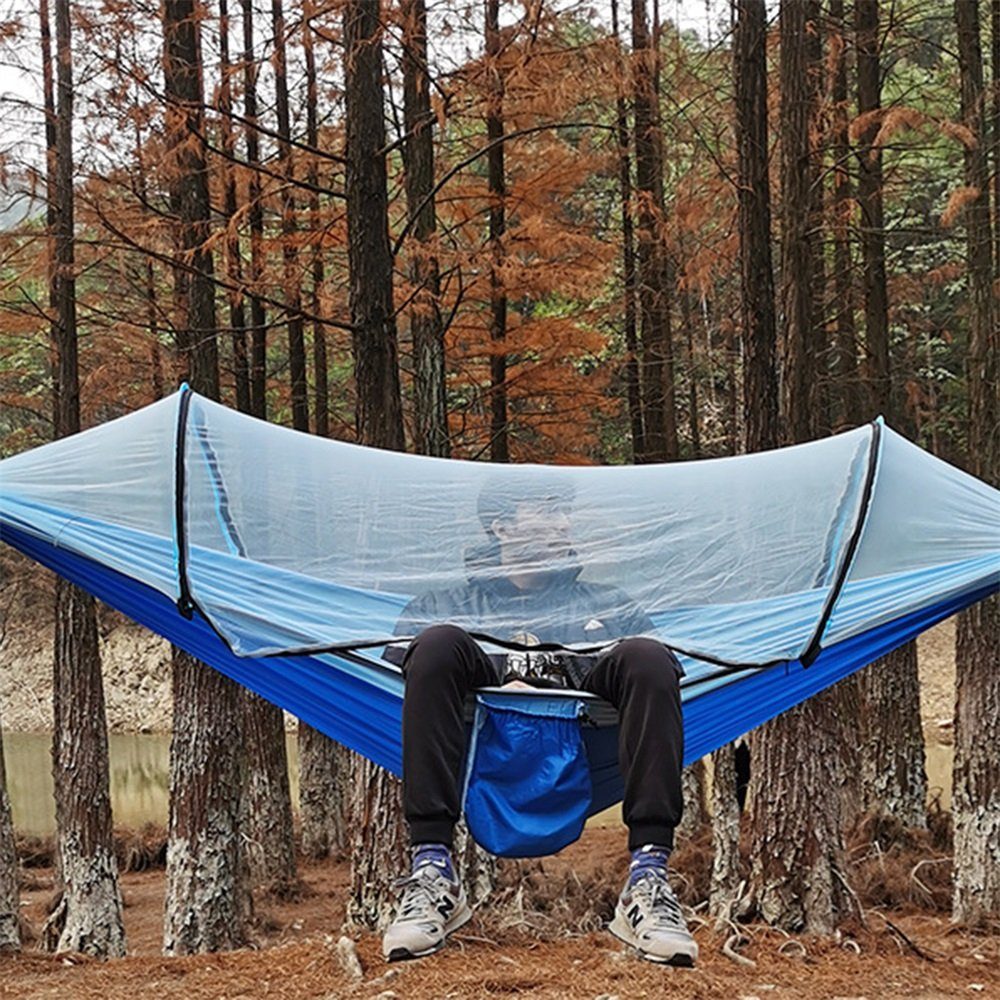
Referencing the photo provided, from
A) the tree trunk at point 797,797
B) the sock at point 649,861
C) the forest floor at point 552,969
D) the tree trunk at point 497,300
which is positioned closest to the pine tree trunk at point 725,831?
A: the forest floor at point 552,969

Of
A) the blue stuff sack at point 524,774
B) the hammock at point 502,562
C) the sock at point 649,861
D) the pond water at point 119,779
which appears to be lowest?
the pond water at point 119,779

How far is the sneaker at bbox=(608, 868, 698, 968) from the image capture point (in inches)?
99.9

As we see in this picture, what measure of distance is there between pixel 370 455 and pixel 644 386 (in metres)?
5.42

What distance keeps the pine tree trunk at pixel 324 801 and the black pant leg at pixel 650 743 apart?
253 inches

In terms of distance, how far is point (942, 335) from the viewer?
16.3 metres

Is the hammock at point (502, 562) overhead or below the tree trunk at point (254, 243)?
below

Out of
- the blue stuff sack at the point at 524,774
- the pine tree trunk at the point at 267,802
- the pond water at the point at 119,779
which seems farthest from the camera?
the pond water at the point at 119,779

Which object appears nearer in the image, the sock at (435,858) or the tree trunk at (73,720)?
the sock at (435,858)

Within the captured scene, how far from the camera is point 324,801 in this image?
356 inches

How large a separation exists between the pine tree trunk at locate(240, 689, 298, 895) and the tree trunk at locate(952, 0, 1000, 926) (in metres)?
4.12

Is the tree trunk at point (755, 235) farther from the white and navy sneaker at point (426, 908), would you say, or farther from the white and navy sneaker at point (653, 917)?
the white and navy sneaker at point (426, 908)

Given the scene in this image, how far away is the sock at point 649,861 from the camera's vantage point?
8.60 ft

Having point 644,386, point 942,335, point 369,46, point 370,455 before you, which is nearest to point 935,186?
point 942,335

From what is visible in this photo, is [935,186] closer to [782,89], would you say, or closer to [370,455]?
[782,89]
